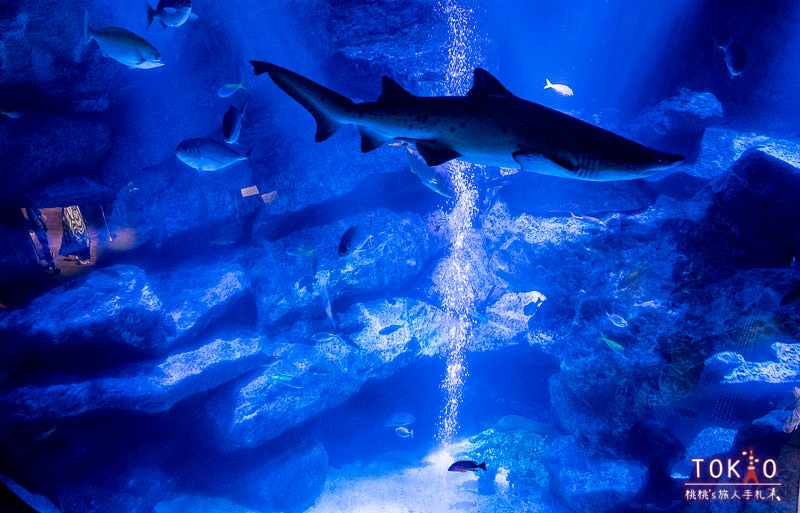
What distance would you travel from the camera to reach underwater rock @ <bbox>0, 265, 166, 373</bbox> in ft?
16.5

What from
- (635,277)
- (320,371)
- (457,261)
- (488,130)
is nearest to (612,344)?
(635,277)

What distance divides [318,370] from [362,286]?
1.91m

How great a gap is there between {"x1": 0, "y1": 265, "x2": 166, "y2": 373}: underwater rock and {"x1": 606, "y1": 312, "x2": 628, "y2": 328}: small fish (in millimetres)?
7342

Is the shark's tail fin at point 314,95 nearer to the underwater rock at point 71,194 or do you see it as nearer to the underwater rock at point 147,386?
the underwater rock at point 147,386

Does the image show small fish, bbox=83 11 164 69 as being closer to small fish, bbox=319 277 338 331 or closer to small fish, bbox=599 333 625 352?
small fish, bbox=319 277 338 331

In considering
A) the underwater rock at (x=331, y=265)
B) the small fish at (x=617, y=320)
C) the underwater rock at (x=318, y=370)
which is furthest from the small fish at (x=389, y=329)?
the small fish at (x=617, y=320)

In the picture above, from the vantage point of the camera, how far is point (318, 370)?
6090 millimetres

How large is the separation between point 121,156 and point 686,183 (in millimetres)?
11546

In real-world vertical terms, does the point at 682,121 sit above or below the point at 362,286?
above

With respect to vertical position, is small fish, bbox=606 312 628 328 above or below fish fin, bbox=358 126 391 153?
above

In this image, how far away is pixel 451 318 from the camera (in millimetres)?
7980

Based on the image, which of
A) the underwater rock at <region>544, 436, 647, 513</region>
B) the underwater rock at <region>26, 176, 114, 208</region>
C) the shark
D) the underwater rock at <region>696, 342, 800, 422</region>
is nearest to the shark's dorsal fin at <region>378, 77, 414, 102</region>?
the shark

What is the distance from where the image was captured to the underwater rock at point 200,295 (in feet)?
20.5

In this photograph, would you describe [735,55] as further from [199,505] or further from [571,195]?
[199,505]
